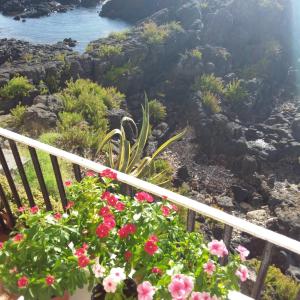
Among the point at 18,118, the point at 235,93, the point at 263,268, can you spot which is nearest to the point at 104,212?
the point at 263,268

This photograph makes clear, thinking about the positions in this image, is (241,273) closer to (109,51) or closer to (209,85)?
(209,85)

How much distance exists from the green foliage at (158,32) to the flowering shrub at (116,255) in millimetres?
9717

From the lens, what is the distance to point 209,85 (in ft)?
30.5

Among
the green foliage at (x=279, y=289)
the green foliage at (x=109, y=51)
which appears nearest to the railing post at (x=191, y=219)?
the green foliage at (x=279, y=289)

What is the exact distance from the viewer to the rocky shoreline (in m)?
6.37

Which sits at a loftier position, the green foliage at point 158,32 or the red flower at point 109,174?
the red flower at point 109,174

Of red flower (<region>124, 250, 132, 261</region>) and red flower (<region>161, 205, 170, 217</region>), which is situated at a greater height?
red flower (<region>161, 205, 170, 217</region>)

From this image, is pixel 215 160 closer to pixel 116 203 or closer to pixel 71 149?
pixel 71 149

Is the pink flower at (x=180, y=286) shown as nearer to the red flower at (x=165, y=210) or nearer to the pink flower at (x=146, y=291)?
the pink flower at (x=146, y=291)

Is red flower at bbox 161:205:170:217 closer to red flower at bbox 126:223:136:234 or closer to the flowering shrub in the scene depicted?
the flowering shrub

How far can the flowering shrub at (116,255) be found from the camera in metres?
1.23

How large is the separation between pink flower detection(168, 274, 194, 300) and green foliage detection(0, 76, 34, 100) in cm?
709

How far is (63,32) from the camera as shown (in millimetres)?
15602

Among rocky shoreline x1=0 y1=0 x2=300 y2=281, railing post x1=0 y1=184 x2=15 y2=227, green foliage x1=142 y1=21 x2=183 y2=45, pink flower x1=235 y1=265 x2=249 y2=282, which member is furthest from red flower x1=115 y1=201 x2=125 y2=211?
green foliage x1=142 y1=21 x2=183 y2=45
